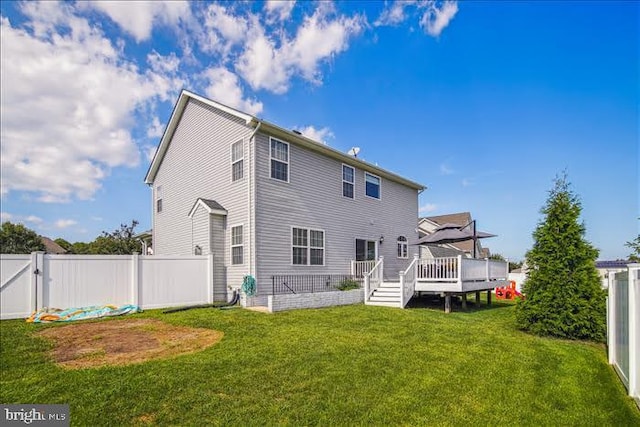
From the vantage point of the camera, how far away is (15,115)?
43.8 feet

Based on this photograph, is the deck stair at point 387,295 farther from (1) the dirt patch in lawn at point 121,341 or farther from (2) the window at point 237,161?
(1) the dirt patch in lawn at point 121,341

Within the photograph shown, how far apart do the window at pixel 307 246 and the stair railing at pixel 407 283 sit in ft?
11.0

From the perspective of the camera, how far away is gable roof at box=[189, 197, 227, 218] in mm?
13195

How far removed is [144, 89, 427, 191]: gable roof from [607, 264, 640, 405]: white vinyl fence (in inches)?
391

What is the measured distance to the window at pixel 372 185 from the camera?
17.1 meters

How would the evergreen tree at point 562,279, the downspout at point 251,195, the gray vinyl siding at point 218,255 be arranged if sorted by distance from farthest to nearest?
the gray vinyl siding at point 218,255, the downspout at point 251,195, the evergreen tree at point 562,279

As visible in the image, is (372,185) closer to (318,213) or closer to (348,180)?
(348,180)

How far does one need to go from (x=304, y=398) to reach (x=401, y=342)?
3.33 meters

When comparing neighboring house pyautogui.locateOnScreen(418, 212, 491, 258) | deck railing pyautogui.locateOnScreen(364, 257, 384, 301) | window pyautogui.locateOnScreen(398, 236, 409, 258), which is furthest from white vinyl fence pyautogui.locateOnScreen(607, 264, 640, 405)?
neighboring house pyautogui.locateOnScreen(418, 212, 491, 258)

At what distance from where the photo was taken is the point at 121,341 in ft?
22.4

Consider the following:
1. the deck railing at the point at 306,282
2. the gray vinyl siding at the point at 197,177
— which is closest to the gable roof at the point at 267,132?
the gray vinyl siding at the point at 197,177

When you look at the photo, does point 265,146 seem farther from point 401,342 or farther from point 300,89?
point 401,342

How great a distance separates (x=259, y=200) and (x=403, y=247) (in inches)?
395

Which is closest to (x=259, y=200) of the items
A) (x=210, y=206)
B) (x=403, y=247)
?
(x=210, y=206)
